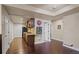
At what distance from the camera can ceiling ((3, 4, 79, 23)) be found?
3162 millimetres

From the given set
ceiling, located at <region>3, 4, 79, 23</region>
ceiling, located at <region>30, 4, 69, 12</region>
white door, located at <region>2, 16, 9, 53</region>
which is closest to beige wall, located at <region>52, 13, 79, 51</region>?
ceiling, located at <region>3, 4, 79, 23</region>

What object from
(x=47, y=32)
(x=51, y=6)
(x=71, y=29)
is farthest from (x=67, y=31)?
(x=51, y=6)

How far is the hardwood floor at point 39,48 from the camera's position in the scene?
3.23m

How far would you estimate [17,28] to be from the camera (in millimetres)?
3273

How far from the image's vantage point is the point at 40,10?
3.35 meters

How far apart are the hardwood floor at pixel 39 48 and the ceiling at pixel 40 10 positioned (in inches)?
25.3

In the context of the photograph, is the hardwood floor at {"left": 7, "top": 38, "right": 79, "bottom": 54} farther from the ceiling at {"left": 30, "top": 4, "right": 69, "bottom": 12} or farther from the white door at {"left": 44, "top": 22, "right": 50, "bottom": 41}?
the ceiling at {"left": 30, "top": 4, "right": 69, "bottom": 12}

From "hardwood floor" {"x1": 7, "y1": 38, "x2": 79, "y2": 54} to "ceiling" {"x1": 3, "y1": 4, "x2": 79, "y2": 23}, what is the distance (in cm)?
64

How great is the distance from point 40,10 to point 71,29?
1106 mm

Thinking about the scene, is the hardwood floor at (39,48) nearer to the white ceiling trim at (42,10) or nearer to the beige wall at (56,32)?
the beige wall at (56,32)

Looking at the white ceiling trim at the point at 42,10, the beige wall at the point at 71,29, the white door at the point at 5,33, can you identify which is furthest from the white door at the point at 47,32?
the white door at the point at 5,33

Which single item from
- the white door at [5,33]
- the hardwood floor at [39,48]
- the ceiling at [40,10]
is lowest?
the hardwood floor at [39,48]
